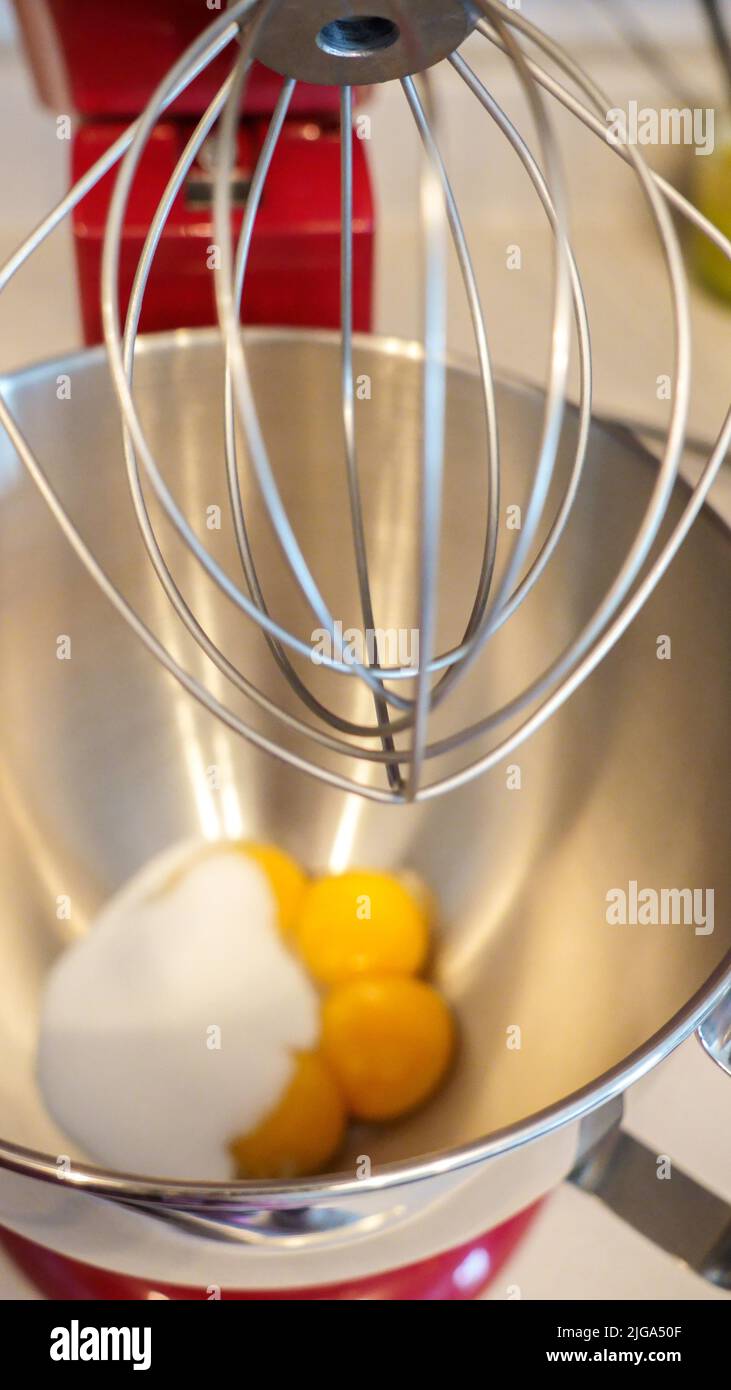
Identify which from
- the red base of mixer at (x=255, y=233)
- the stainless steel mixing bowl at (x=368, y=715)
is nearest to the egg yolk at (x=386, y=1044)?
the stainless steel mixing bowl at (x=368, y=715)

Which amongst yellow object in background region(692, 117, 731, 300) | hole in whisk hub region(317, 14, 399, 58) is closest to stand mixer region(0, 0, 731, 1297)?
hole in whisk hub region(317, 14, 399, 58)

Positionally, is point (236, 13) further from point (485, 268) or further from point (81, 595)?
point (485, 268)

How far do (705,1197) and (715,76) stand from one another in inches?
28.7

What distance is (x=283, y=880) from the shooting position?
22.6 inches

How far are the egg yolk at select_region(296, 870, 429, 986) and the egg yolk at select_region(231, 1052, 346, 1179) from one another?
0.07 m

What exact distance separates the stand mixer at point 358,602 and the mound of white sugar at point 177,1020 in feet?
0.09

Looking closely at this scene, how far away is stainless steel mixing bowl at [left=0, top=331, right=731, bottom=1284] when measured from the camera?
47cm

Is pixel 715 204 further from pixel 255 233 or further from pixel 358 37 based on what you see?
pixel 358 37

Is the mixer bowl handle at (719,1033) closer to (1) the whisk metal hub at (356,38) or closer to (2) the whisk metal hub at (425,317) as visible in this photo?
(2) the whisk metal hub at (425,317)

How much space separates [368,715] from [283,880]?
0.10 meters

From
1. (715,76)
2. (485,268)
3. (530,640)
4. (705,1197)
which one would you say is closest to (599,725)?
(530,640)

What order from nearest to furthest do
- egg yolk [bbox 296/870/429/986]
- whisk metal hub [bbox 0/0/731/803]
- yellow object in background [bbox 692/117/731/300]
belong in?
whisk metal hub [bbox 0/0/731/803] → egg yolk [bbox 296/870/429/986] → yellow object in background [bbox 692/117/731/300]

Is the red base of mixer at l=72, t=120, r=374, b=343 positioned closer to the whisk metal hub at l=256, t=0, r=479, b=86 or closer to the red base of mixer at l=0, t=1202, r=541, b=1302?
the whisk metal hub at l=256, t=0, r=479, b=86

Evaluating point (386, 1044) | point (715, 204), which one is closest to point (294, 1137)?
point (386, 1044)
